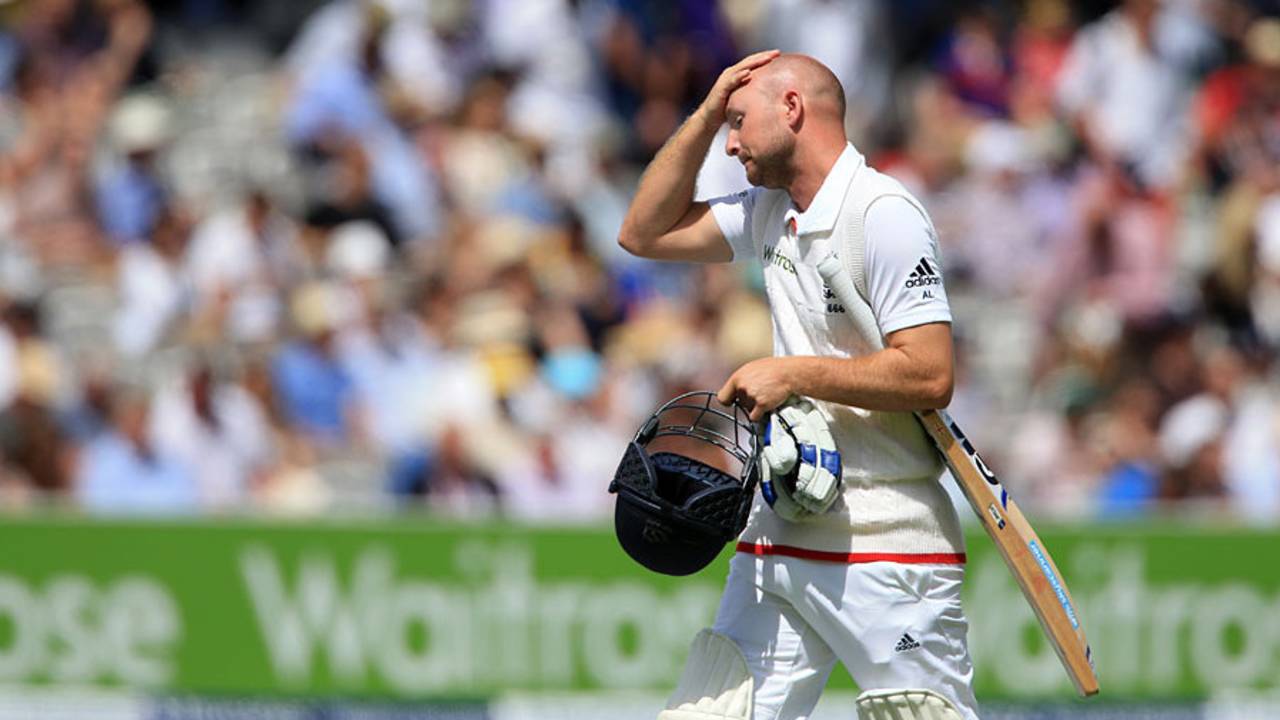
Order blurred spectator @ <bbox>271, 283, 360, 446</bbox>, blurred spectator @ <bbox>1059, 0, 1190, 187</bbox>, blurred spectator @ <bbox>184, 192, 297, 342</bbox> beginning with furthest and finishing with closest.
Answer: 1. blurred spectator @ <bbox>1059, 0, 1190, 187</bbox>
2. blurred spectator @ <bbox>184, 192, 297, 342</bbox>
3. blurred spectator @ <bbox>271, 283, 360, 446</bbox>

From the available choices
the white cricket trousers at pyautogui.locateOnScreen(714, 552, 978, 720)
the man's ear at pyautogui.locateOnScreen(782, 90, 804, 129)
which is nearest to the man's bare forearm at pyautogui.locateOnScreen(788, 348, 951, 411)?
the white cricket trousers at pyautogui.locateOnScreen(714, 552, 978, 720)

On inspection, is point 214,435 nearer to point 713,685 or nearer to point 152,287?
point 152,287

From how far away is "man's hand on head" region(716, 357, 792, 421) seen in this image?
4605 mm

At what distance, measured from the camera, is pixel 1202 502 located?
388 inches

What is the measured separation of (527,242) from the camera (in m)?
11.3

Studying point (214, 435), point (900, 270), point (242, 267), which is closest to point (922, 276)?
point (900, 270)

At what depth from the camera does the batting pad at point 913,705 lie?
4.68 metres

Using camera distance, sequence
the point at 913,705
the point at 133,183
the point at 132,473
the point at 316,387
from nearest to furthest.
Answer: the point at 913,705
the point at 132,473
the point at 316,387
the point at 133,183

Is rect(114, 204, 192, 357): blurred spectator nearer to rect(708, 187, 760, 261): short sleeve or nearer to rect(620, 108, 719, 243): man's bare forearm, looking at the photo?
rect(620, 108, 719, 243): man's bare forearm

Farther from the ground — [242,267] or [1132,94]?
[1132,94]

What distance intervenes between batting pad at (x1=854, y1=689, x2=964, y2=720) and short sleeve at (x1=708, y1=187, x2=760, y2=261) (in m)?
1.29

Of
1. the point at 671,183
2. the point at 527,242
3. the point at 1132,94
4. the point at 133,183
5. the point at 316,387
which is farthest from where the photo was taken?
the point at 1132,94

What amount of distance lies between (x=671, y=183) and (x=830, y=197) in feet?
1.82

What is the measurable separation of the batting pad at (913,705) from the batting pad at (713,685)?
335mm
